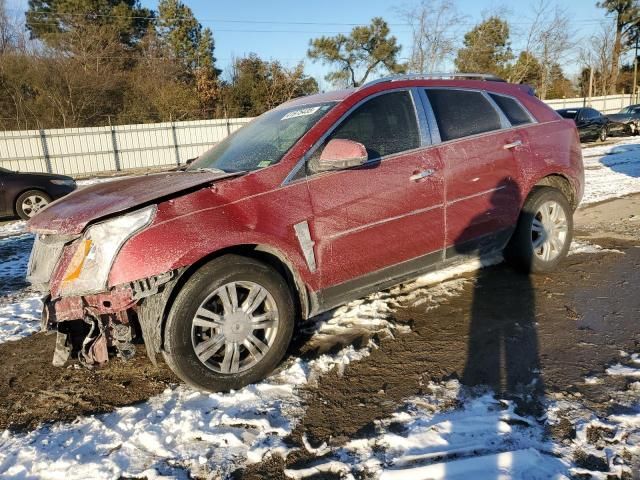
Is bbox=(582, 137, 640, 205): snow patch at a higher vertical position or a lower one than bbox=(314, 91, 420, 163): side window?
lower

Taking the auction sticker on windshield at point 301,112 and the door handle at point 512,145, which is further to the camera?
the door handle at point 512,145

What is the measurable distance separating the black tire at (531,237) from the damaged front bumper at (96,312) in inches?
126

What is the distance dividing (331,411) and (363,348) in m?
0.77

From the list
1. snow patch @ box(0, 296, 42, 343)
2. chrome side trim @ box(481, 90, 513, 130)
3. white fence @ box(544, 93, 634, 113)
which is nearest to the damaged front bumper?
snow patch @ box(0, 296, 42, 343)

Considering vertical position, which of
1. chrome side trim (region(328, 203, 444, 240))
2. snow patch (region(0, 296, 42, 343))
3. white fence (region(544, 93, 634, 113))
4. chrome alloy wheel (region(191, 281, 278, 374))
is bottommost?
snow patch (region(0, 296, 42, 343))

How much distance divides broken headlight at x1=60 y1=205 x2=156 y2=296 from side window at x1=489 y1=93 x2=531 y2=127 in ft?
10.6

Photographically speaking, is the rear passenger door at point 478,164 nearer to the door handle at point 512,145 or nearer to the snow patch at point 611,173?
the door handle at point 512,145

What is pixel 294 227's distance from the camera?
3.08m

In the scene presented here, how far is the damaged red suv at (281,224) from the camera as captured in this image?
2729 millimetres

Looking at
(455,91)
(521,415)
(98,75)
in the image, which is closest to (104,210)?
(521,415)

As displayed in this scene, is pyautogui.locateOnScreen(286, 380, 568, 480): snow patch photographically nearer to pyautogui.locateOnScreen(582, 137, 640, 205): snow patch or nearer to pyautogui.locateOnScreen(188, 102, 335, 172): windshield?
pyautogui.locateOnScreen(188, 102, 335, 172): windshield

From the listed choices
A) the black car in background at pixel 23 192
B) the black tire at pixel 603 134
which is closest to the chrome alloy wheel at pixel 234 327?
the black car in background at pixel 23 192

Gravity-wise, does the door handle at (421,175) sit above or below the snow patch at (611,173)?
above

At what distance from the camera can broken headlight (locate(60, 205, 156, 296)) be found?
2.64 m
